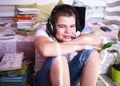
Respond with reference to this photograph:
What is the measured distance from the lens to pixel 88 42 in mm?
1198

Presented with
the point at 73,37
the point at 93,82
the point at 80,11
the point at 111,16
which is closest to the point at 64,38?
the point at 73,37

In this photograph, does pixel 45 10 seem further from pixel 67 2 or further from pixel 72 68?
pixel 72 68

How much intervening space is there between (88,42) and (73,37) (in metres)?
0.11

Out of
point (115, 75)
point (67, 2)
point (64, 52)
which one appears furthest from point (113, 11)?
point (64, 52)

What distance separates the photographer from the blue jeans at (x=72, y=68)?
1.12 meters

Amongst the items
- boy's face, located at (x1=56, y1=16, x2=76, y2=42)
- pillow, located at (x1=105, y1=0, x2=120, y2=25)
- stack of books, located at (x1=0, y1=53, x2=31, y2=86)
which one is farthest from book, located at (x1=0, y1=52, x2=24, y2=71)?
pillow, located at (x1=105, y1=0, x2=120, y2=25)

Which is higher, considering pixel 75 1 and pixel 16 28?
pixel 75 1

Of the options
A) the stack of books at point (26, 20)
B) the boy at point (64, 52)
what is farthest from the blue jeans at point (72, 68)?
the stack of books at point (26, 20)

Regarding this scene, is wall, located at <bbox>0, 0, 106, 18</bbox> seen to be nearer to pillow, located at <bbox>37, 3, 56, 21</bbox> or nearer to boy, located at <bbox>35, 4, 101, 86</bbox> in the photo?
pillow, located at <bbox>37, 3, 56, 21</bbox>

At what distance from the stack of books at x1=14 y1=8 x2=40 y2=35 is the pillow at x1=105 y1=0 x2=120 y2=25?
0.82 meters

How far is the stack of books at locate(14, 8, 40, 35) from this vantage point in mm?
1697

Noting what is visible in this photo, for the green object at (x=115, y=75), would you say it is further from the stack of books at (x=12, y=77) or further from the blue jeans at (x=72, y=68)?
the stack of books at (x=12, y=77)

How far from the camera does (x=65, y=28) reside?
1187 millimetres

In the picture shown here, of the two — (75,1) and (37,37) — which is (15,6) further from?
(37,37)
